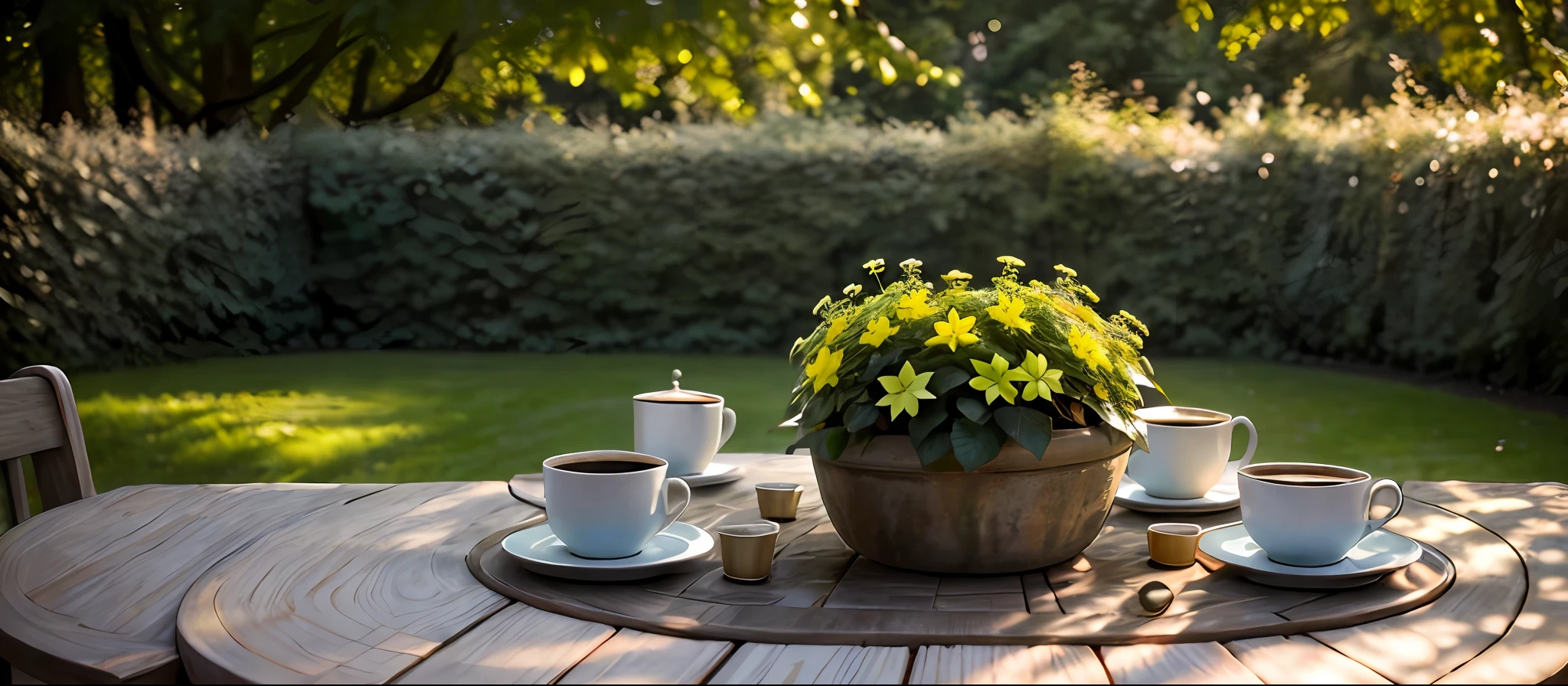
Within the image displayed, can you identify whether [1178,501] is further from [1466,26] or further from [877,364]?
[1466,26]

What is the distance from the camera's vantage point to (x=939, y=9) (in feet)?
51.1

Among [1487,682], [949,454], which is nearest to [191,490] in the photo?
[949,454]

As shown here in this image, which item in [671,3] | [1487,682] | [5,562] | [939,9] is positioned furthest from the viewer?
[939,9]

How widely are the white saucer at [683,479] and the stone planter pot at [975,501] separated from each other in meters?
0.51

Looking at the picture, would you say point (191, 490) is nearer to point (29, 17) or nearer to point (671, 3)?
point (671, 3)

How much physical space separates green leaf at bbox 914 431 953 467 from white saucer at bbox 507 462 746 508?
0.59 meters

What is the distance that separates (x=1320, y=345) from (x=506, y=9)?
5.33 metres

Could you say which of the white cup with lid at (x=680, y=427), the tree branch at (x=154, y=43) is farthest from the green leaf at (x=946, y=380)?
the tree branch at (x=154, y=43)

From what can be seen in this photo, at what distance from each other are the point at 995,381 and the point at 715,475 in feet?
2.16

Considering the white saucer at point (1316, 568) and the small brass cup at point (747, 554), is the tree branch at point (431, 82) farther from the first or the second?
the white saucer at point (1316, 568)

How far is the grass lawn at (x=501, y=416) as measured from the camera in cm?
486

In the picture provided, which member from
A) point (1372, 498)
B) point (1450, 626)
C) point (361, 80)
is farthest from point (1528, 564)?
point (361, 80)

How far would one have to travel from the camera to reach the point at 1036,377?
3.51 feet

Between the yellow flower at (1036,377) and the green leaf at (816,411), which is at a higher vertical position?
the yellow flower at (1036,377)
